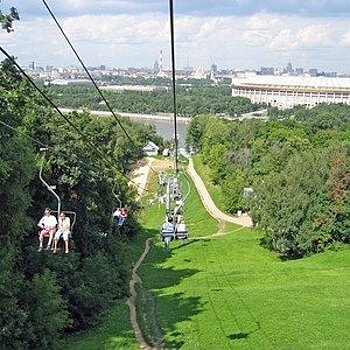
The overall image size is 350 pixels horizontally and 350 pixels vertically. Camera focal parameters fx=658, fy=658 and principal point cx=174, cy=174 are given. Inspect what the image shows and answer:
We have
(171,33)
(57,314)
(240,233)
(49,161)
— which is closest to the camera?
(171,33)

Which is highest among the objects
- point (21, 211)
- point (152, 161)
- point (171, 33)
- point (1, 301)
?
point (171, 33)

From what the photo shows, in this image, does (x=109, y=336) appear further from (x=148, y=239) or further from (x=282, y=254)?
(x=148, y=239)

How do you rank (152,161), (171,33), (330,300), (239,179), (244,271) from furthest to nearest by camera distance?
(152,161), (239,179), (244,271), (330,300), (171,33)

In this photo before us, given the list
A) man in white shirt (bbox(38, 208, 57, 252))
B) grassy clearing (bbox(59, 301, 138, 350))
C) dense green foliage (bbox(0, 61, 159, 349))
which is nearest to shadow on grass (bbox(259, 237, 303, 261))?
dense green foliage (bbox(0, 61, 159, 349))

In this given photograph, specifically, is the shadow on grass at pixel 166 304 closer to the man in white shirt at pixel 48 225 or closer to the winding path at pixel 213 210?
the man in white shirt at pixel 48 225

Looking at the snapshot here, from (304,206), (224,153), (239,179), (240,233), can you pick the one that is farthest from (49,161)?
(224,153)

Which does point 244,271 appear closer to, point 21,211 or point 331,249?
point 331,249

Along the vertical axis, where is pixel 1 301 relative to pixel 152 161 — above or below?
above
